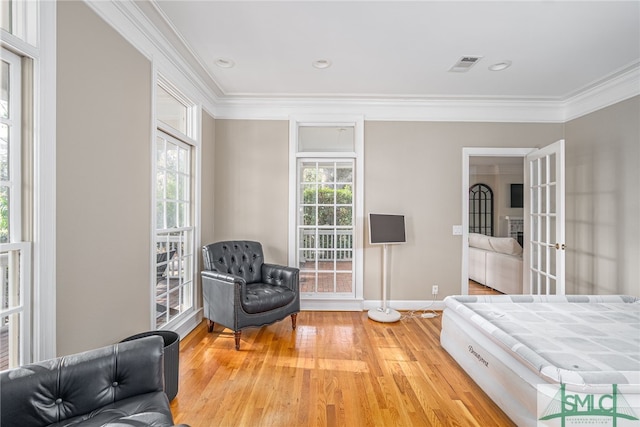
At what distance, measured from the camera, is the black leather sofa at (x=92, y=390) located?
45.5 inches

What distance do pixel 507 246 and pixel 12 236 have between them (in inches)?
210

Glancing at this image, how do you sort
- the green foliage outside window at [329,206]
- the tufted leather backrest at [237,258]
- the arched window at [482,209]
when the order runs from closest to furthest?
1. the tufted leather backrest at [237,258]
2. the green foliage outside window at [329,206]
3. the arched window at [482,209]

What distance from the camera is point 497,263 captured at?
4871 mm

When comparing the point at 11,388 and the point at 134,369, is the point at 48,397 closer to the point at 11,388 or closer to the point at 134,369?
the point at 11,388

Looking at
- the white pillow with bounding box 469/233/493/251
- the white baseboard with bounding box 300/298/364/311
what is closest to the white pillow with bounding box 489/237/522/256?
the white pillow with bounding box 469/233/493/251

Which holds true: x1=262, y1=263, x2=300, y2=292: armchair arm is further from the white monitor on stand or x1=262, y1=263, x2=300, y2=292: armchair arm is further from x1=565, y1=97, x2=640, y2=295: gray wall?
x1=565, y1=97, x2=640, y2=295: gray wall

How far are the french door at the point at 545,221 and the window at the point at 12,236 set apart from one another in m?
4.23

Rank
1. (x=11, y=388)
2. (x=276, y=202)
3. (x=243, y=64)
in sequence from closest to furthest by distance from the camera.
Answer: (x=11, y=388)
(x=243, y=64)
(x=276, y=202)

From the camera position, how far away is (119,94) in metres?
2.11

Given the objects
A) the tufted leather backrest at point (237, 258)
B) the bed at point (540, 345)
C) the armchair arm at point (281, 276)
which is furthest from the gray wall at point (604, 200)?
the tufted leather backrest at point (237, 258)

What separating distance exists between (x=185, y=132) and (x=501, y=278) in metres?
4.98

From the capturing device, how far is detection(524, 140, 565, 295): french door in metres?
3.15

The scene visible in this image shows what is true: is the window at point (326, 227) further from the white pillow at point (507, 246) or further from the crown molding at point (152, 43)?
the white pillow at point (507, 246)

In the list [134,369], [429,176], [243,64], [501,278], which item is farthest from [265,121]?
[501,278]
